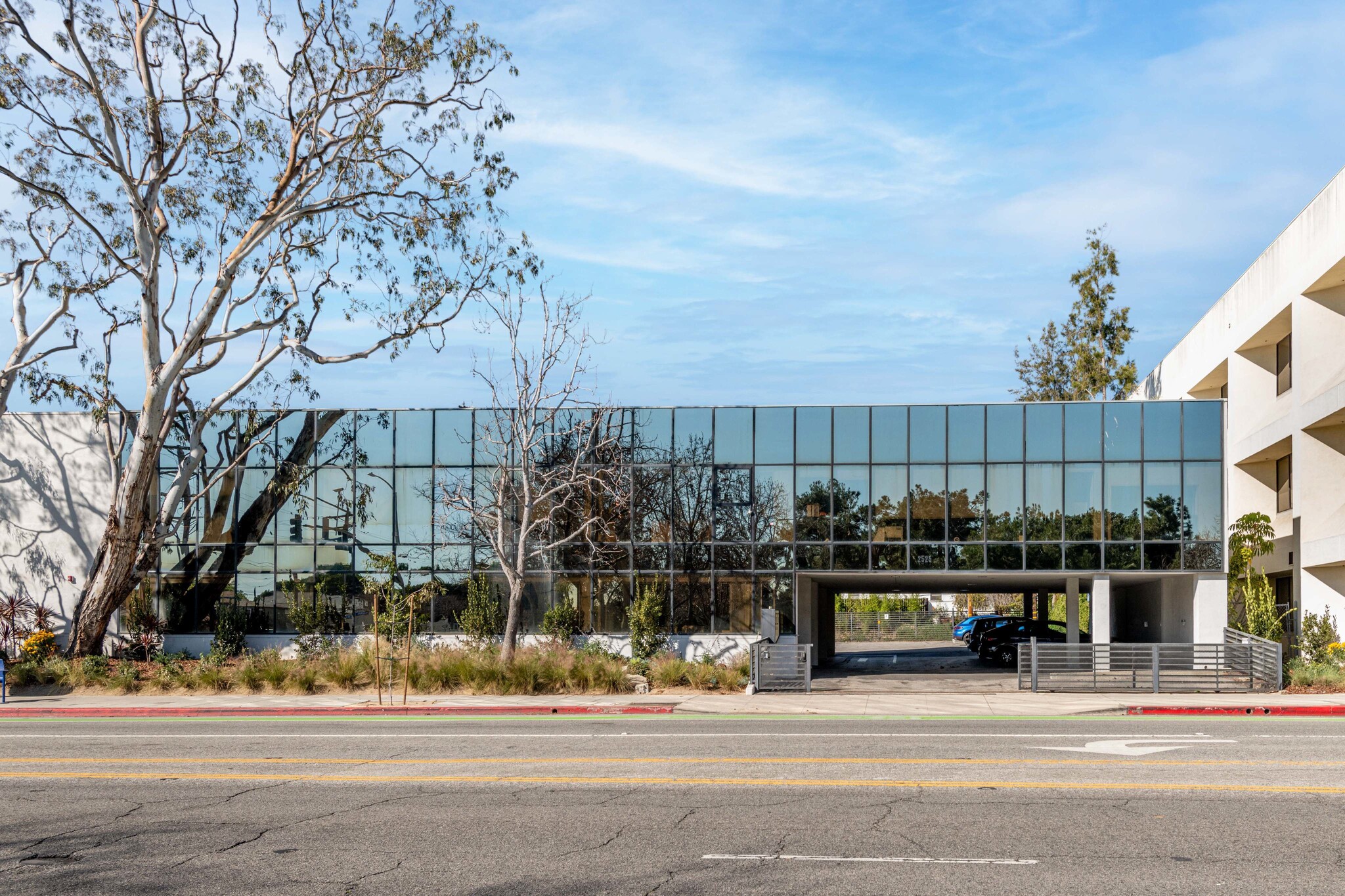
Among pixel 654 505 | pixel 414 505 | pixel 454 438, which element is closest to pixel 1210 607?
pixel 654 505

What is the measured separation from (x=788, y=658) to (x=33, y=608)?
73.8ft

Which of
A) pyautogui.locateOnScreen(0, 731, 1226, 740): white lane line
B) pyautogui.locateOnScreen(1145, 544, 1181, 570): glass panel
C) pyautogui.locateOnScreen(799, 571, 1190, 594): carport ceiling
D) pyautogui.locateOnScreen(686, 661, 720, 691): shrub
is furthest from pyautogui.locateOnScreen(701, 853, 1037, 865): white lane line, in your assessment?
pyautogui.locateOnScreen(1145, 544, 1181, 570): glass panel

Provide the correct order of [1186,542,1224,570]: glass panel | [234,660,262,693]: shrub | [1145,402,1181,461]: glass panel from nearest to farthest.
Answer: [234,660,262,693]: shrub, [1186,542,1224,570]: glass panel, [1145,402,1181,461]: glass panel

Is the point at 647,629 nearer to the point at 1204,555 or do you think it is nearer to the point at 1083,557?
the point at 1083,557

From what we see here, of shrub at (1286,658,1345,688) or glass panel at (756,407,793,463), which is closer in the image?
shrub at (1286,658,1345,688)

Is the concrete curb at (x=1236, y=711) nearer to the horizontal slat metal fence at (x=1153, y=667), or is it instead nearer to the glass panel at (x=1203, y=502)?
the horizontal slat metal fence at (x=1153, y=667)

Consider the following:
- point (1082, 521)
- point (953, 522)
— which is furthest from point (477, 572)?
point (1082, 521)

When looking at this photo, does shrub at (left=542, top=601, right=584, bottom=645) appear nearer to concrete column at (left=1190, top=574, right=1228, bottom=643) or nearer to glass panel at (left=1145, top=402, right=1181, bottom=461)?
glass panel at (left=1145, top=402, right=1181, bottom=461)

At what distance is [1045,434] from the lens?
32625mm

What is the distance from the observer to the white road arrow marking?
49.9 feet

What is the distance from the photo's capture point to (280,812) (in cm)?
1125

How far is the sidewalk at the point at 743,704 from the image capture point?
22.2 meters

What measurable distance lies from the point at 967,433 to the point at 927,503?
2.20 m

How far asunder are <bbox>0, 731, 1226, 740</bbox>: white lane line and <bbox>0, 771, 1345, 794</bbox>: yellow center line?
409 centimetres
